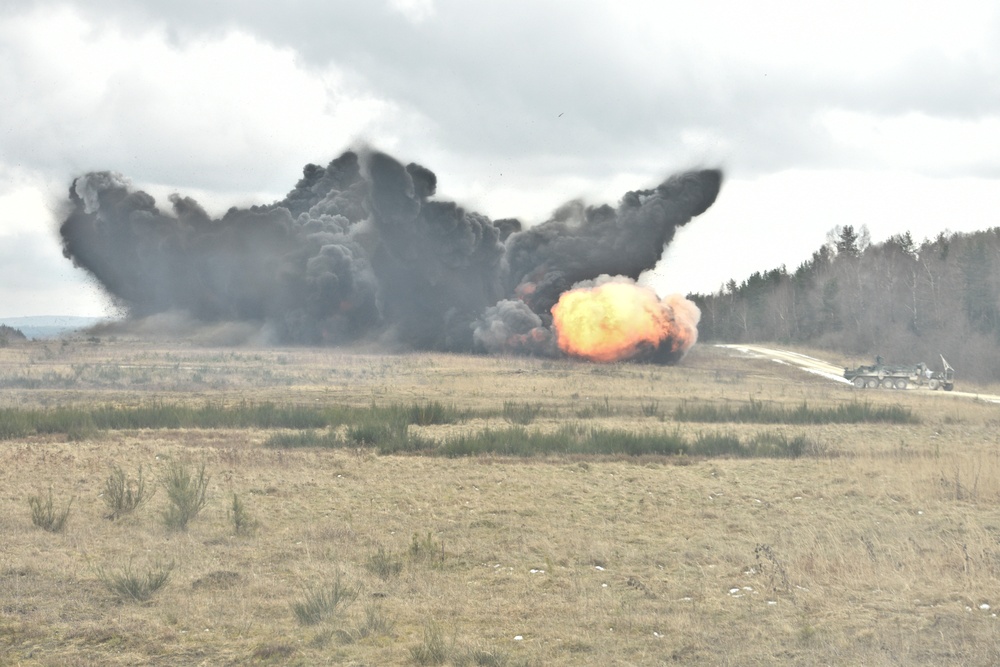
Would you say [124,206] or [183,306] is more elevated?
[124,206]

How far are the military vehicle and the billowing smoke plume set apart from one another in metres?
22.7

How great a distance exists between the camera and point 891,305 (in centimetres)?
10200

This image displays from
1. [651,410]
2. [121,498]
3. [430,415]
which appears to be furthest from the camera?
[651,410]

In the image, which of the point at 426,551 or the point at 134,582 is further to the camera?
the point at 426,551

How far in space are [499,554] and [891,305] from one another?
315ft

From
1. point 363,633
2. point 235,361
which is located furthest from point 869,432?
point 235,361

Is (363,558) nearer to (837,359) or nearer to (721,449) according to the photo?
(721,449)

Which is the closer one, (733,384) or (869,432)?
(869,432)

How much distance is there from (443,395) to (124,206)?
61.5 metres

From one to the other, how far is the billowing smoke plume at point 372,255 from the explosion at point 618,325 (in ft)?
9.33

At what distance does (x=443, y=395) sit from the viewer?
4572 cm

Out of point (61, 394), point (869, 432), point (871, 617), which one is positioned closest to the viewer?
point (871, 617)

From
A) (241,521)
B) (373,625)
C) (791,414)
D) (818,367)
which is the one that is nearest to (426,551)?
(241,521)

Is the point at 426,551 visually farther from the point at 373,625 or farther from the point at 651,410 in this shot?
the point at 651,410
